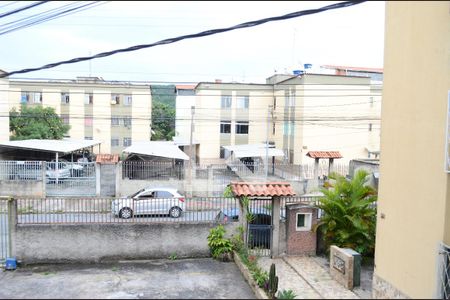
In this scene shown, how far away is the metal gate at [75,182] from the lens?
2264cm

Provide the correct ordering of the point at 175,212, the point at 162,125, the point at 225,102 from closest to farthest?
the point at 175,212 < the point at 225,102 < the point at 162,125

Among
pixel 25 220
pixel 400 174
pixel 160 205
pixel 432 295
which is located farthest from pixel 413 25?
pixel 25 220

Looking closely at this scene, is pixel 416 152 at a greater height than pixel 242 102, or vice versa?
pixel 242 102

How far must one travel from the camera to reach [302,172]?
84.9 ft

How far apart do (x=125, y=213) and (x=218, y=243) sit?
3.42 metres

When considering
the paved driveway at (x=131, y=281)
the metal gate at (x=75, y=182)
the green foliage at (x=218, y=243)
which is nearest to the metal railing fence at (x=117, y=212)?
the green foliage at (x=218, y=243)

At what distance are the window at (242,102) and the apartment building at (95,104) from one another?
10.1 metres

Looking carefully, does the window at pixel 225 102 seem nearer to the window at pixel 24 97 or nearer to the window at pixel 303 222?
the window at pixel 24 97

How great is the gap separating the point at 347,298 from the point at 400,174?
10.5 ft

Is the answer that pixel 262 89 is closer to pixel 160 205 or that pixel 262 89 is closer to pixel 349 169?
pixel 349 169

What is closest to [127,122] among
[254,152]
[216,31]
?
[254,152]

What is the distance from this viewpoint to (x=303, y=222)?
13133mm

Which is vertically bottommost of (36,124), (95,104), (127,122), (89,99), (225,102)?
(36,124)

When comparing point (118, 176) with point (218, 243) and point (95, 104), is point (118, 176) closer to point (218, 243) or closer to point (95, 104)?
point (218, 243)
